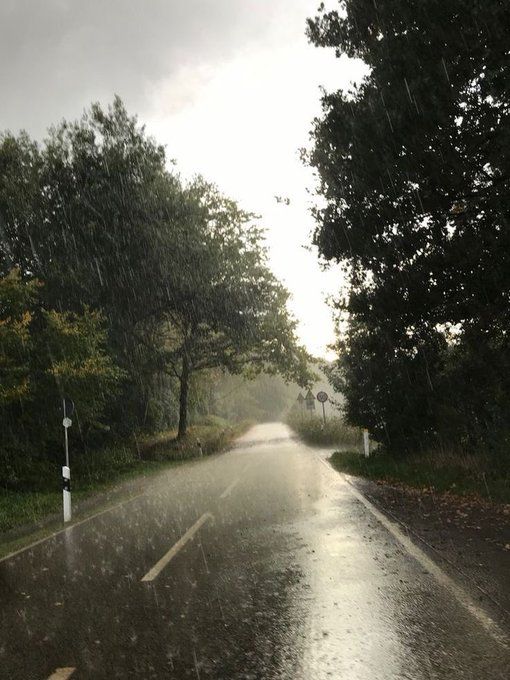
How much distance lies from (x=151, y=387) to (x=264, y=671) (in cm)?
2677

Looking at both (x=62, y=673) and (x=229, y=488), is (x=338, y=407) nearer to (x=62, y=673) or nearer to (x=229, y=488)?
(x=229, y=488)

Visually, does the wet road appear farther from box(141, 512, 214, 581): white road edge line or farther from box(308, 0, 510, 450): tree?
box(308, 0, 510, 450): tree

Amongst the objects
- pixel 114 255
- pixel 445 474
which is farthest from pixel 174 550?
pixel 114 255

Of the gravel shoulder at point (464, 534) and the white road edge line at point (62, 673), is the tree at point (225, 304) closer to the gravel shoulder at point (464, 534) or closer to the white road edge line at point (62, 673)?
the gravel shoulder at point (464, 534)

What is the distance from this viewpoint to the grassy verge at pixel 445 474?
9906 millimetres

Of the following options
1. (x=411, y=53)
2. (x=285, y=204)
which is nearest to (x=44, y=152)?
(x=285, y=204)

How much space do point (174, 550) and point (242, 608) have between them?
255 cm

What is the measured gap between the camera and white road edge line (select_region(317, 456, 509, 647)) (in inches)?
152

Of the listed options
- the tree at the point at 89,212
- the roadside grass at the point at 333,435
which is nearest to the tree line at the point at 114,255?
the tree at the point at 89,212

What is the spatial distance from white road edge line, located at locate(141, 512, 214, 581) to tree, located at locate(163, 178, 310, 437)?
17.8 meters

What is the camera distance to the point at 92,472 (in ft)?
63.1

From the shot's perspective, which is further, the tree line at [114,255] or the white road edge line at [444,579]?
the tree line at [114,255]

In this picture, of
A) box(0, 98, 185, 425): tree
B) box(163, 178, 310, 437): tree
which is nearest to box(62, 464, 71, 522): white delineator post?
box(0, 98, 185, 425): tree

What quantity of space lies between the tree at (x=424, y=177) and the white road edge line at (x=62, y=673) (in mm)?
9270
